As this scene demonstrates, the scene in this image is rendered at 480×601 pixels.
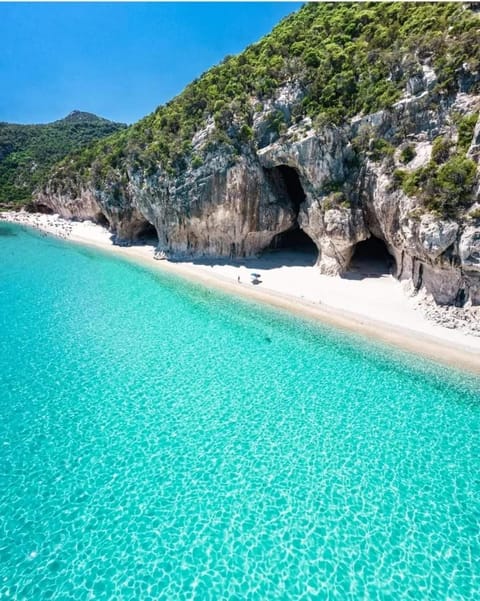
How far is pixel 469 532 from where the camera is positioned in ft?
26.8

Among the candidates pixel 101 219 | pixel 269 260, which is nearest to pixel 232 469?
pixel 269 260

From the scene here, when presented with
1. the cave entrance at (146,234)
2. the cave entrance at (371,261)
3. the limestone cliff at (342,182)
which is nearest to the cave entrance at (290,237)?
the limestone cliff at (342,182)

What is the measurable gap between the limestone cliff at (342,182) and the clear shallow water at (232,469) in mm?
8117

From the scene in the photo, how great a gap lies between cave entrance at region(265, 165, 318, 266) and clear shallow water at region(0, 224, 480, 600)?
15.4 m

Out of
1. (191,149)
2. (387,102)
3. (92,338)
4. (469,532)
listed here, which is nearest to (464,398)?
(469,532)

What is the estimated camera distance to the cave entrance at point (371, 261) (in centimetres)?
2738

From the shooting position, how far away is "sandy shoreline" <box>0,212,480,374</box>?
17516 millimetres

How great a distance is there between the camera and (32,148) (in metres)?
95.3

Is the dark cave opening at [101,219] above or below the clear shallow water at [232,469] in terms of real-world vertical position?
above

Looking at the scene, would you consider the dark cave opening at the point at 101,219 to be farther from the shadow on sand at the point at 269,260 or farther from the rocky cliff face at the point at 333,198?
the shadow on sand at the point at 269,260

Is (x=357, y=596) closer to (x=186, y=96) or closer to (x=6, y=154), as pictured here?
(x=186, y=96)

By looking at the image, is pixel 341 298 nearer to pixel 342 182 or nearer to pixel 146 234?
pixel 342 182

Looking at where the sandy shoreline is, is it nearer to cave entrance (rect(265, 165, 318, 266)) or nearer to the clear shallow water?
cave entrance (rect(265, 165, 318, 266))

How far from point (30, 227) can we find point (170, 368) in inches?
2355
